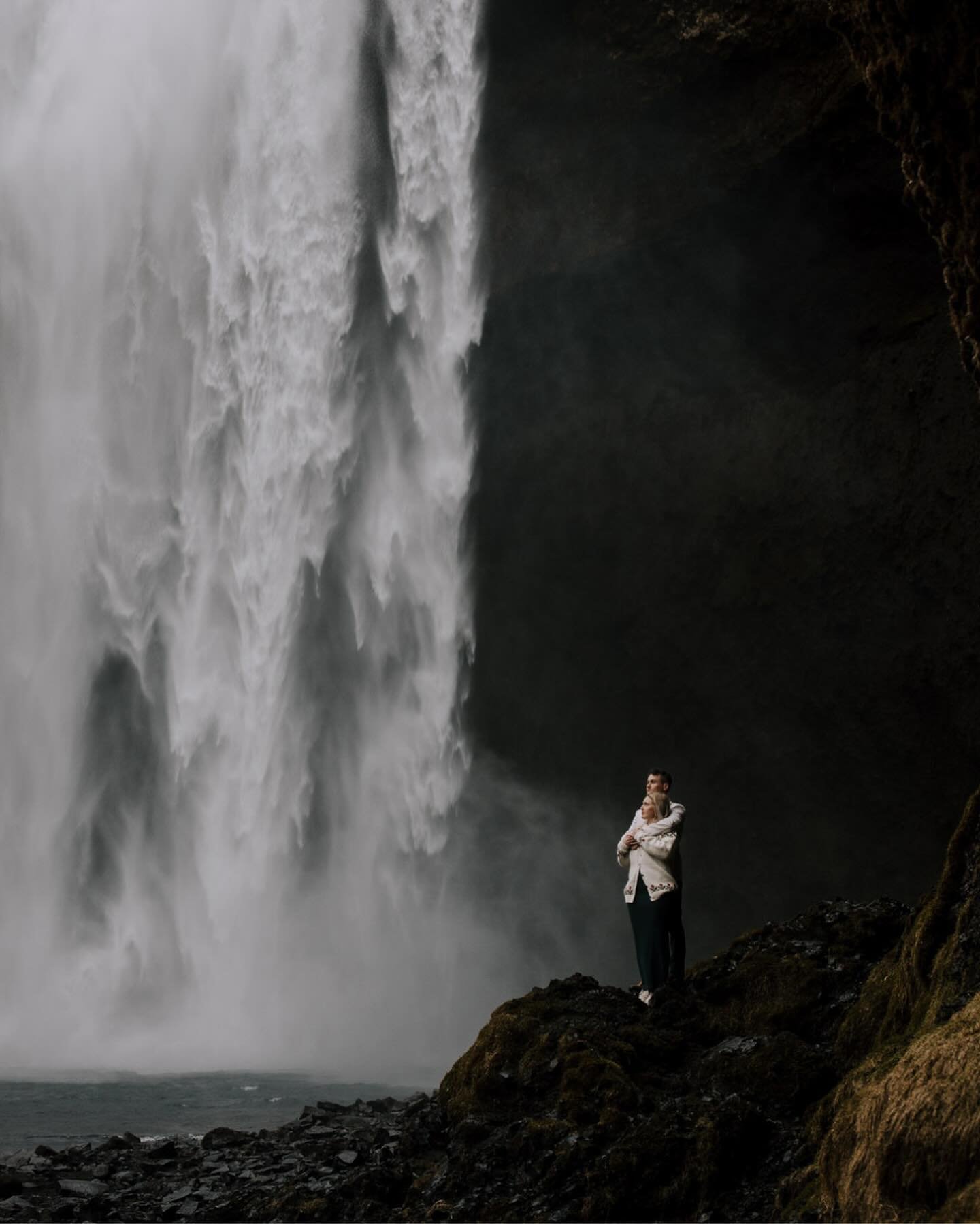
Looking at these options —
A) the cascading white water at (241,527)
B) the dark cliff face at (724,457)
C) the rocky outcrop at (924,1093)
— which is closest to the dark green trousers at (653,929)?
the rocky outcrop at (924,1093)

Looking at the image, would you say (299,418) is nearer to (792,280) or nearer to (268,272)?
(268,272)

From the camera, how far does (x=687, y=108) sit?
69.9 ft

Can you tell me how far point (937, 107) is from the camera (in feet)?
15.3

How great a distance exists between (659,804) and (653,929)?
0.81 m

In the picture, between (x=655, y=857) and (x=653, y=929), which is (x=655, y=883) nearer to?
(x=655, y=857)

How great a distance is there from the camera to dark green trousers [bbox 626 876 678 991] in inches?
334

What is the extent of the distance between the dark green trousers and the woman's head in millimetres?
412

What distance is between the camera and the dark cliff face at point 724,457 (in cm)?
1945

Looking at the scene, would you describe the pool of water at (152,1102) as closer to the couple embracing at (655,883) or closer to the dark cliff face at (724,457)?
the couple embracing at (655,883)

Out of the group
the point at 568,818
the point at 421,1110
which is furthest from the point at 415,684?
the point at 421,1110

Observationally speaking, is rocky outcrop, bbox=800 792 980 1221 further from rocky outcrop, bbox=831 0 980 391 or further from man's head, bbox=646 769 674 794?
man's head, bbox=646 769 674 794

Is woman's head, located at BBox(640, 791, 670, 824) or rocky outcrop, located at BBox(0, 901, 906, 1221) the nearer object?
rocky outcrop, located at BBox(0, 901, 906, 1221)

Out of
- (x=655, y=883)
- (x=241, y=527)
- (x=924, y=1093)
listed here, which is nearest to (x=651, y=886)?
(x=655, y=883)

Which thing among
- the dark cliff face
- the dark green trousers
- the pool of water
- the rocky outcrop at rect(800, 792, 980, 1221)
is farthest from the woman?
the dark cliff face
